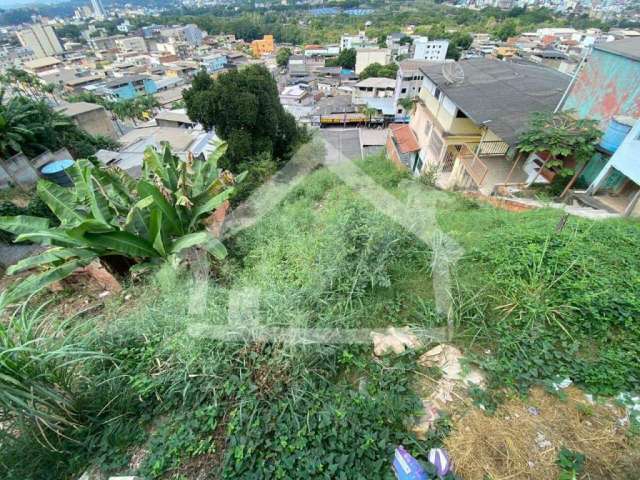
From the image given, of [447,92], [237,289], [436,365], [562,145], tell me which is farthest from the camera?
[447,92]

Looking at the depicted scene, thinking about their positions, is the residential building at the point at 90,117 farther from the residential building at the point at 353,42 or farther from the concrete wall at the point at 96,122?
the residential building at the point at 353,42

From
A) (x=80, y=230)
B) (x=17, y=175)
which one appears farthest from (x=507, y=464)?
(x=17, y=175)

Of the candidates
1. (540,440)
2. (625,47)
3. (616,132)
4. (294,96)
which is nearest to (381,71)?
(294,96)

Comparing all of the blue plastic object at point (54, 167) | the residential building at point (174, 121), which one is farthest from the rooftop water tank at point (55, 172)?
the residential building at point (174, 121)

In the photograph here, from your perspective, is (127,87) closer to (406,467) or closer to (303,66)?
(303,66)

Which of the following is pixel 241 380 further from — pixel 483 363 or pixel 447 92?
pixel 447 92

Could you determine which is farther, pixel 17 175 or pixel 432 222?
pixel 17 175
